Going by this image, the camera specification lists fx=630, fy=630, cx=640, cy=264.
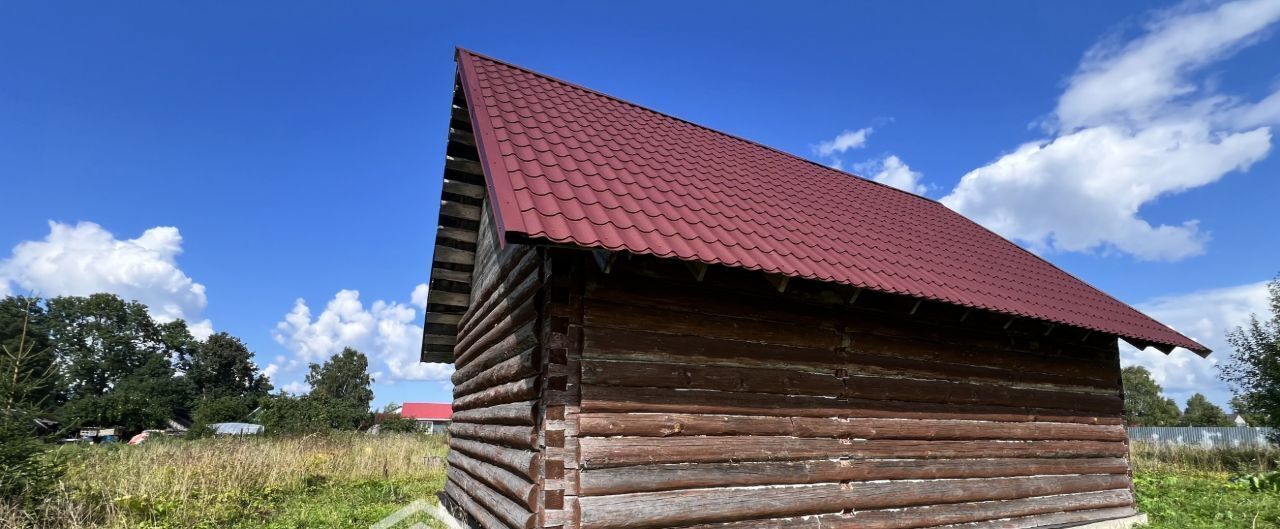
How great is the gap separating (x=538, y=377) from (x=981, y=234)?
8957mm

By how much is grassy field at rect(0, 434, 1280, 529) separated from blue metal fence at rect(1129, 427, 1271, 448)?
25.3ft

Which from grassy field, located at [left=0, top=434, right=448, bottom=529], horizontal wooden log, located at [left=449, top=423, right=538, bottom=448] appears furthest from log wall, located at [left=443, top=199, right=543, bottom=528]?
grassy field, located at [left=0, top=434, right=448, bottom=529]

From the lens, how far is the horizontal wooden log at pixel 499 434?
4797 millimetres

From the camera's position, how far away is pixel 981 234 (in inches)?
422

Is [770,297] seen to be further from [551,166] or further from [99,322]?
[99,322]

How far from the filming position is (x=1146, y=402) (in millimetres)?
63875

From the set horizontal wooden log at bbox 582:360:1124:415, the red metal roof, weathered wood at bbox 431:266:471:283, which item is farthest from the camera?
weathered wood at bbox 431:266:471:283

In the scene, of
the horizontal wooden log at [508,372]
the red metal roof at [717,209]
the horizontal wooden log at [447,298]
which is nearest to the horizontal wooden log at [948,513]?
the horizontal wooden log at [508,372]

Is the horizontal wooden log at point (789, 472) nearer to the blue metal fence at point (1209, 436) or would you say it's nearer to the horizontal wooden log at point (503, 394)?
the horizontal wooden log at point (503, 394)

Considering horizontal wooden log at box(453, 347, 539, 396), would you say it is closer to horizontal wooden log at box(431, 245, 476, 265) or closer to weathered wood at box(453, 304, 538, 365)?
weathered wood at box(453, 304, 538, 365)

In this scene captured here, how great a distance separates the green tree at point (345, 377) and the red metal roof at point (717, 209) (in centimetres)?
8350

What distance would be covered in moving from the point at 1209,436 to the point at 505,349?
1322 inches

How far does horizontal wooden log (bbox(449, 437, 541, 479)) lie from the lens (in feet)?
15.1

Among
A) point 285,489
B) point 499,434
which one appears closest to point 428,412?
point 285,489
